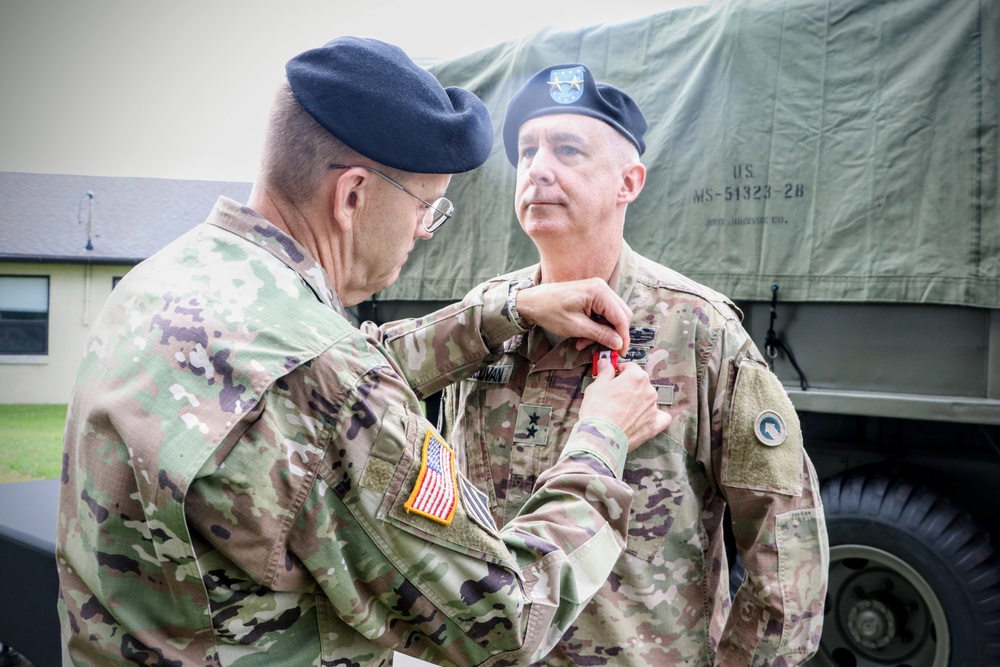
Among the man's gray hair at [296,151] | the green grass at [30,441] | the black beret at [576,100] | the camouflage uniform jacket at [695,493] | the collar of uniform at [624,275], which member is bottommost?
the green grass at [30,441]

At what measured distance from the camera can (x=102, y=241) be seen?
2807mm

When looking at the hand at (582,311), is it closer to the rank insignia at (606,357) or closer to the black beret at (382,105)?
the rank insignia at (606,357)

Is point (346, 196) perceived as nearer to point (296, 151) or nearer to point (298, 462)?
point (296, 151)

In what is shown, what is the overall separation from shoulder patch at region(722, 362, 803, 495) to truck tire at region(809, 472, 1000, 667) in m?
1.48

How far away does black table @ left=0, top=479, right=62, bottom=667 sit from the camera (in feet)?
7.14

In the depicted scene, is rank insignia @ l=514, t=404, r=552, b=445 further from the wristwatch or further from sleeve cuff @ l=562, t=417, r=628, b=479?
sleeve cuff @ l=562, t=417, r=628, b=479

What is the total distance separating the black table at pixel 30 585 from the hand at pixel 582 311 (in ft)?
4.61

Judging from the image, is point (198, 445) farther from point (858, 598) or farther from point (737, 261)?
point (858, 598)

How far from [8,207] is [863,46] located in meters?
2.68

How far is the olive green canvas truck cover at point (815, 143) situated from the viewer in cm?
254

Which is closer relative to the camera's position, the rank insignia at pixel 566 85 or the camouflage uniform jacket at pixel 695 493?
the camouflage uniform jacket at pixel 695 493

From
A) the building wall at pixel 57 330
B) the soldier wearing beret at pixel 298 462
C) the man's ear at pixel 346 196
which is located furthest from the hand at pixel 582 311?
the building wall at pixel 57 330

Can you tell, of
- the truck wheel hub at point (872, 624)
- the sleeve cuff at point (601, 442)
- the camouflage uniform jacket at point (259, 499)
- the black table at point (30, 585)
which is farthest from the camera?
the truck wheel hub at point (872, 624)

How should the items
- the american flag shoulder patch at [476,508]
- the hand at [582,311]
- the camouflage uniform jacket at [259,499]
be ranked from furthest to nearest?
the hand at [582,311]
the american flag shoulder patch at [476,508]
the camouflage uniform jacket at [259,499]
